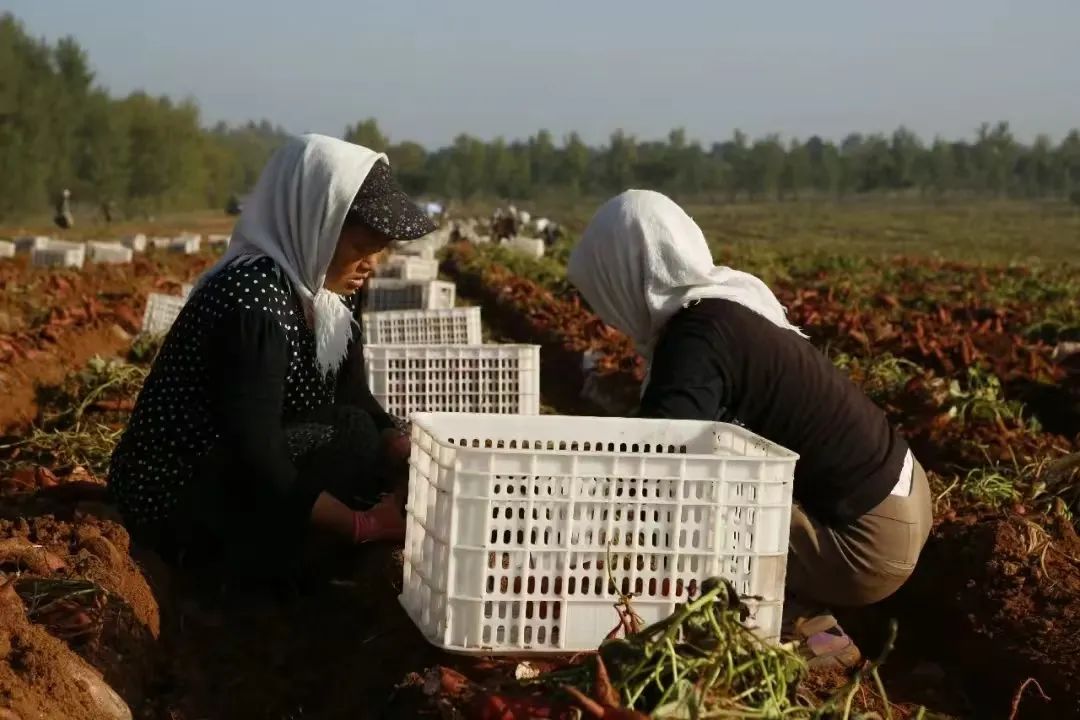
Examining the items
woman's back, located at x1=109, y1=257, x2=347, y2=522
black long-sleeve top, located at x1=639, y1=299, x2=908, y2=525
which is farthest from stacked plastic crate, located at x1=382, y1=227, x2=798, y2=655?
woman's back, located at x1=109, y1=257, x2=347, y2=522

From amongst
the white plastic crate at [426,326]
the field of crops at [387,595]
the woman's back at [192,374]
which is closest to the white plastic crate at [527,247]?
the field of crops at [387,595]

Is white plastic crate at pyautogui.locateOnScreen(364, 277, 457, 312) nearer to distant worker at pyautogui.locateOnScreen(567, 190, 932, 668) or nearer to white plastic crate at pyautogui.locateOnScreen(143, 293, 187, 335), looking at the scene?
white plastic crate at pyautogui.locateOnScreen(143, 293, 187, 335)

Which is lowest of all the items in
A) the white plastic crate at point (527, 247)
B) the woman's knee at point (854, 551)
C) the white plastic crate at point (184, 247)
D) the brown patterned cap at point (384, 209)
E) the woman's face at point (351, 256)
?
the white plastic crate at point (184, 247)

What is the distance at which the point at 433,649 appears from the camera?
10.4ft

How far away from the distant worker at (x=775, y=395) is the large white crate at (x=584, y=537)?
0.46 metres

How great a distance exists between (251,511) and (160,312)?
647 cm

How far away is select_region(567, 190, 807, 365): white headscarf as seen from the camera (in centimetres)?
331

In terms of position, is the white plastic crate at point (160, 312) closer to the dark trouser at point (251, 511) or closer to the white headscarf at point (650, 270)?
the dark trouser at point (251, 511)

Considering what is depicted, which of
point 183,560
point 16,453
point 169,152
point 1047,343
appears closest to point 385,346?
point 183,560

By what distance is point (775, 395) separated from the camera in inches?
129

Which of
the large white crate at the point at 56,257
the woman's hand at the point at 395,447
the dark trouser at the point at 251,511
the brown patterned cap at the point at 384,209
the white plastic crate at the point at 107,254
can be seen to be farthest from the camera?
the white plastic crate at the point at 107,254

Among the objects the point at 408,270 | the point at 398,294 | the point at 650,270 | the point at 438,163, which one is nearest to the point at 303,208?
the point at 650,270

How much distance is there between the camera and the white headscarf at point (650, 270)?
10.8 feet

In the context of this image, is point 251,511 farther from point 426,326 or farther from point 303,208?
point 426,326
